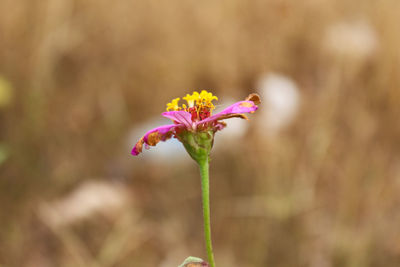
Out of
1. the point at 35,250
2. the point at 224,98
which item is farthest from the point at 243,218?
the point at 35,250

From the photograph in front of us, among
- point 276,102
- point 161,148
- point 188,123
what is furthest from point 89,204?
point 188,123

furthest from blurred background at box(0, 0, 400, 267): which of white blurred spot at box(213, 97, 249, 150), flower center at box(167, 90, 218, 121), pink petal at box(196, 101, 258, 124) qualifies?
pink petal at box(196, 101, 258, 124)

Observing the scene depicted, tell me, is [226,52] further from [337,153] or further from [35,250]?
[35,250]

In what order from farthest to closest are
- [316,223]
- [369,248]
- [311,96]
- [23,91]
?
[311,96], [23,91], [316,223], [369,248]

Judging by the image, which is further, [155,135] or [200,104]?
[200,104]

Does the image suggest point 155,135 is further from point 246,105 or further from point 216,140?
point 216,140

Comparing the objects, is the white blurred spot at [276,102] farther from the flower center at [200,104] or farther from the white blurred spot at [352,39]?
the flower center at [200,104]
